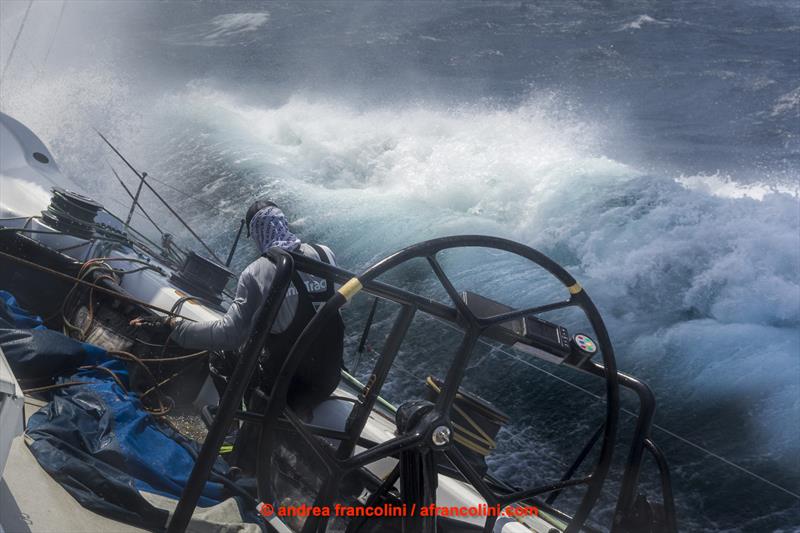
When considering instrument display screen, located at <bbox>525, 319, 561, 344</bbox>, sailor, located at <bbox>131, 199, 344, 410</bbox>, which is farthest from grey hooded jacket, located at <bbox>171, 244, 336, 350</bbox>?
instrument display screen, located at <bbox>525, 319, 561, 344</bbox>

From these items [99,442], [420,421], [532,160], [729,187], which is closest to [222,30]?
[532,160]

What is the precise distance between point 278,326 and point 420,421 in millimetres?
832

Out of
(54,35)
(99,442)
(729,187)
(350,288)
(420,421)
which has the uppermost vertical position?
(54,35)

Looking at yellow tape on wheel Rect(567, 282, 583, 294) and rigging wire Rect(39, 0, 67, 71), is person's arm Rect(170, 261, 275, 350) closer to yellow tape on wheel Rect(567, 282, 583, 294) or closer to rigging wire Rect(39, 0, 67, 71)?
yellow tape on wheel Rect(567, 282, 583, 294)

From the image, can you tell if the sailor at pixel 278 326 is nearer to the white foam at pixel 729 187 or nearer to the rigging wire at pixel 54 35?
the white foam at pixel 729 187

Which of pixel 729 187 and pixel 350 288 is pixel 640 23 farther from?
pixel 350 288

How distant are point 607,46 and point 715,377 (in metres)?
12.8

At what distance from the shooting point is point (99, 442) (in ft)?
8.10

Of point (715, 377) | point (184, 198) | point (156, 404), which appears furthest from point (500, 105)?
point (156, 404)

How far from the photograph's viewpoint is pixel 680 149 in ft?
39.2

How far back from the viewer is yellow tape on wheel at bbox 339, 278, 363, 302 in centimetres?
156

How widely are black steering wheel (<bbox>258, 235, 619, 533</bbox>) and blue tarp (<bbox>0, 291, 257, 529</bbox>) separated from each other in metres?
0.52

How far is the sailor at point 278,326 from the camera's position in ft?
7.48

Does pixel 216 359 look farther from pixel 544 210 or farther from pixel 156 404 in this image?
pixel 544 210
